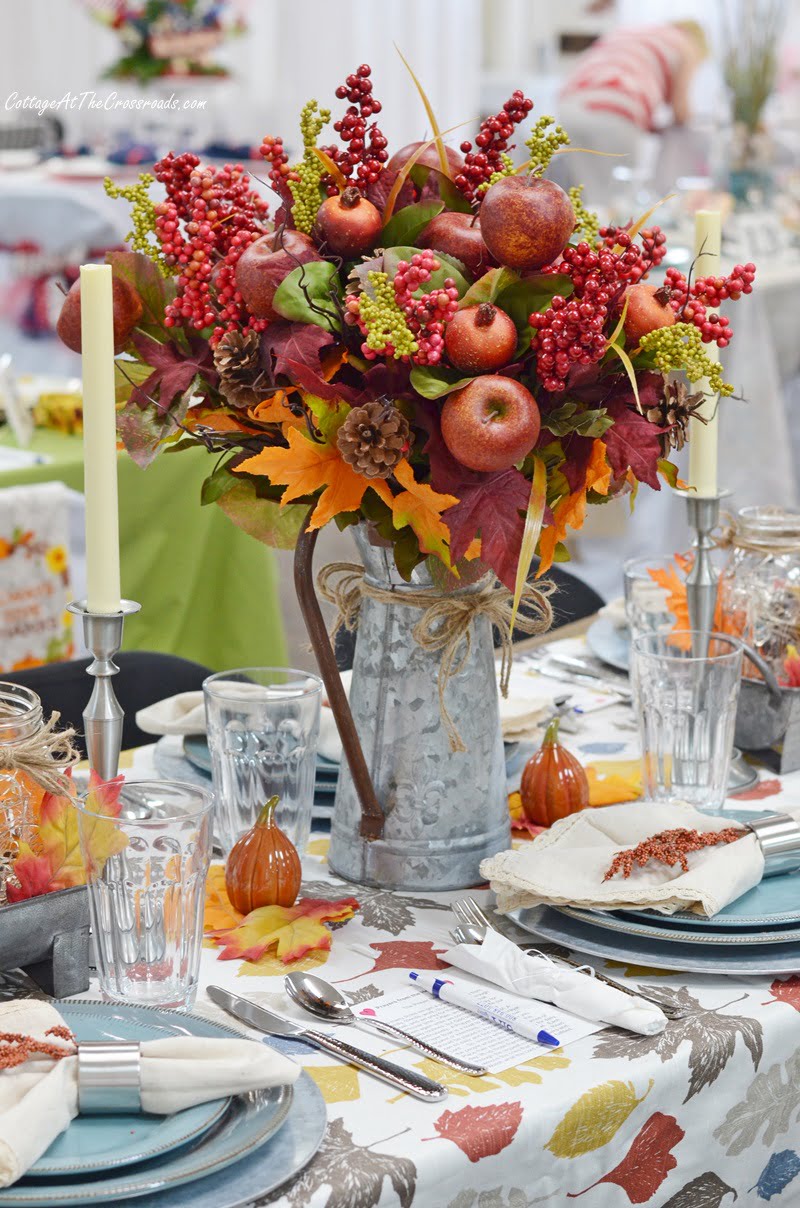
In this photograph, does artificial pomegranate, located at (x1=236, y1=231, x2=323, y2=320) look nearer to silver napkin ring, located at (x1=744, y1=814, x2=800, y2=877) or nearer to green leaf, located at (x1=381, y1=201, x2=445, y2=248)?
green leaf, located at (x1=381, y1=201, x2=445, y2=248)

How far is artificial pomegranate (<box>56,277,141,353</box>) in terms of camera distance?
937mm

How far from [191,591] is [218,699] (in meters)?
1.48

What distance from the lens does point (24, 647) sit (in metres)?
2.12

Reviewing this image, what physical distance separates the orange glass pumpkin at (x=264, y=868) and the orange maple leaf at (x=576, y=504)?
231 millimetres

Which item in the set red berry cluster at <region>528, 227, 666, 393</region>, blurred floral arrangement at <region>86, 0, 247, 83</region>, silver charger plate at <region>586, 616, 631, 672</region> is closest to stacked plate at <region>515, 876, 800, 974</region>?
red berry cluster at <region>528, 227, 666, 393</region>

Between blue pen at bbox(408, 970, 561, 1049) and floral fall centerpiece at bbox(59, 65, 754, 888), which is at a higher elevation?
floral fall centerpiece at bbox(59, 65, 754, 888)

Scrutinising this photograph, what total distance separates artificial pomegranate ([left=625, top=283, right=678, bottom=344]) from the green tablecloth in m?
1.52

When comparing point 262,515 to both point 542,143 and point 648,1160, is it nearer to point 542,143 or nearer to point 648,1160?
point 542,143

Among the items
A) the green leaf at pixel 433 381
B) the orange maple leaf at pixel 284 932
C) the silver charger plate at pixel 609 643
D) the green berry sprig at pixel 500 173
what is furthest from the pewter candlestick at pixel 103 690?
the silver charger plate at pixel 609 643

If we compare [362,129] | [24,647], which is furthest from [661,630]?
[24,647]

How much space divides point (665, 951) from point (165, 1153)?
337 mm

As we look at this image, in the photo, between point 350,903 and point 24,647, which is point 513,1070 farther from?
point 24,647

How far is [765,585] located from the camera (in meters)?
1.27

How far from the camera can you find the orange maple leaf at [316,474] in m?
0.85
